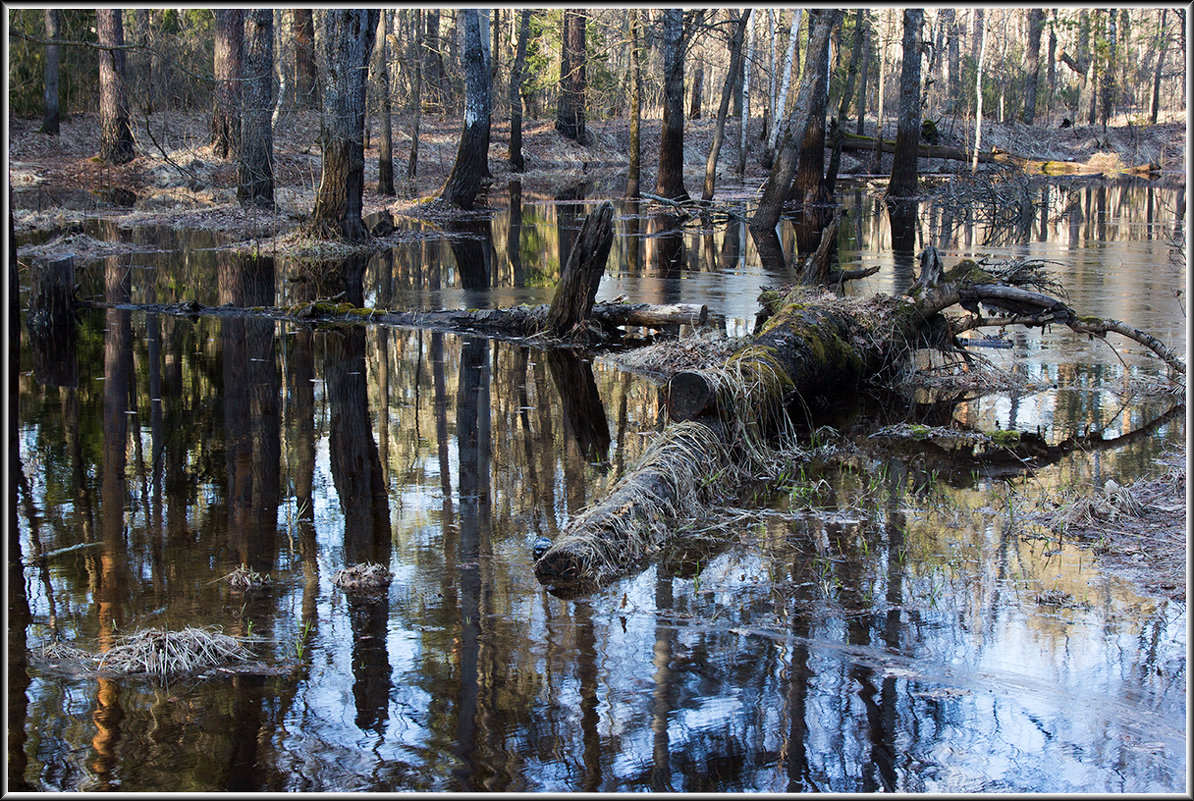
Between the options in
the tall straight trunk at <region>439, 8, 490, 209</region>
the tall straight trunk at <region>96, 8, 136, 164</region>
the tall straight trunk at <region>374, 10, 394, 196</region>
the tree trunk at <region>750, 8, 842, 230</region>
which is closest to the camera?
the tree trunk at <region>750, 8, 842, 230</region>

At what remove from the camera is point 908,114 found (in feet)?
86.2

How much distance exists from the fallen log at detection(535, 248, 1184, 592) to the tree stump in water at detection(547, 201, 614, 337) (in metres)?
1.84

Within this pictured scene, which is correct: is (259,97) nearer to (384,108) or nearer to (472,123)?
(384,108)

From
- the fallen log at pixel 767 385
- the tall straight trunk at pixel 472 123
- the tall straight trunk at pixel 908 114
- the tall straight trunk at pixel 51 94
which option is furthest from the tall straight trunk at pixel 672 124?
the tall straight trunk at pixel 51 94

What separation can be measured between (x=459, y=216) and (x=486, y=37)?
4.14 m

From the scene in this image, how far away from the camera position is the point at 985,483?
21.3ft

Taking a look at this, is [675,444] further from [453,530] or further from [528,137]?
[528,137]

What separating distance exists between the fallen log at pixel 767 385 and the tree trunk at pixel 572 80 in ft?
92.7

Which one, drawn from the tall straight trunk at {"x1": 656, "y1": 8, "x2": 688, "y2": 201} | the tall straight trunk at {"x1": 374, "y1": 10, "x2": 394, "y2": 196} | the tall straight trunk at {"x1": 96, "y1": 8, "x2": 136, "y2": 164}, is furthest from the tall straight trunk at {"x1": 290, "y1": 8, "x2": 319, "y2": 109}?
the tall straight trunk at {"x1": 656, "y1": 8, "x2": 688, "y2": 201}

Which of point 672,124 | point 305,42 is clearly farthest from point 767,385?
point 305,42

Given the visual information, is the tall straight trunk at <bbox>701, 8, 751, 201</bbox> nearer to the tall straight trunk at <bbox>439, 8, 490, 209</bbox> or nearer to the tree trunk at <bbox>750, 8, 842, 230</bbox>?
the tree trunk at <bbox>750, 8, 842, 230</bbox>

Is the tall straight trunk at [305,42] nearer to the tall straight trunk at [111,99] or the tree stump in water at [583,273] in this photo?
the tall straight trunk at [111,99]

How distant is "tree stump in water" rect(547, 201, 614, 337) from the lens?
10211mm

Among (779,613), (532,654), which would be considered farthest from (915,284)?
(532,654)
